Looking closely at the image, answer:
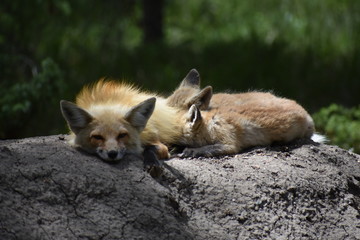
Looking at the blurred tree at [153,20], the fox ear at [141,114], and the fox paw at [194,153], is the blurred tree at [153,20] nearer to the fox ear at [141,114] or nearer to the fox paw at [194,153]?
the fox paw at [194,153]

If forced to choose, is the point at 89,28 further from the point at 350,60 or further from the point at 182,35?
the point at 350,60

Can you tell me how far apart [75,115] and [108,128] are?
11.6 inches

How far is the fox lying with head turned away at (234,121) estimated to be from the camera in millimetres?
6160

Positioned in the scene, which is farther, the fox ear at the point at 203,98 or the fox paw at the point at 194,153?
the fox ear at the point at 203,98

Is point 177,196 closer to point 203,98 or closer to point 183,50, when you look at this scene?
point 203,98

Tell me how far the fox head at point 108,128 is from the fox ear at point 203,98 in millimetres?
1160

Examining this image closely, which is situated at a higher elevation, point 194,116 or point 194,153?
point 194,116

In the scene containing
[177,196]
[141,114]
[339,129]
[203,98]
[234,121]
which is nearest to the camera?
[177,196]

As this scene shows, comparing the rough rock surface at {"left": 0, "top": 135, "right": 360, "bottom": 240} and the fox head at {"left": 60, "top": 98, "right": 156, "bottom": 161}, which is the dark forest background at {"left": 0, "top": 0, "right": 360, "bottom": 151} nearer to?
the rough rock surface at {"left": 0, "top": 135, "right": 360, "bottom": 240}

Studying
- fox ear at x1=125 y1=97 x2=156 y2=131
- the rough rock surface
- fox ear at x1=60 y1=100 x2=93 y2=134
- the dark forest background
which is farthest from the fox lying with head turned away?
the dark forest background

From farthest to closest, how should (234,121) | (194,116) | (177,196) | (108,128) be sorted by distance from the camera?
(234,121) < (194,116) < (108,128) < (177,196)

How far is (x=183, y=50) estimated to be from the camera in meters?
14.5

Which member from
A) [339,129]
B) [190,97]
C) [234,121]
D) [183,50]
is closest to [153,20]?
[183,50]

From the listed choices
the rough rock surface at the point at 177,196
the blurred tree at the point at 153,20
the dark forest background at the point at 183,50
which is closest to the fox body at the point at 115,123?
the rough rock surface at the point at 177,196
